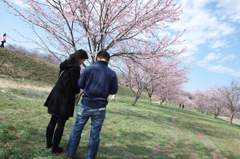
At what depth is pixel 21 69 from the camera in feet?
69.1

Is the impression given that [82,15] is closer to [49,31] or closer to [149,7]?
[49,31]

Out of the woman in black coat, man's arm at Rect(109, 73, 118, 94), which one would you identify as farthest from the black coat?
man's arm at Rect(109, 73, 118, 94)

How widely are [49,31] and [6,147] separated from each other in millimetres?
6781

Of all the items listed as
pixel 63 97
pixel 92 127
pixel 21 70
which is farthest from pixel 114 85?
pixel 21 70

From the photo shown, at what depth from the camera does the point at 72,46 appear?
832 centimetres

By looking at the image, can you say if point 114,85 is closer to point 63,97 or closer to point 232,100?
point 63,97

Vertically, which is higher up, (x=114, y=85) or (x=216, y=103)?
(x=114, y=85)

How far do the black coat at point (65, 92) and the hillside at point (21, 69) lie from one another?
18770 millimetres

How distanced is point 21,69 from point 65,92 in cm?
2269

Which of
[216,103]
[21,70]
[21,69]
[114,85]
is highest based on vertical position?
[21,69]

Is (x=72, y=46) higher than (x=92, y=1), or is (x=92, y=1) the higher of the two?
(x=92, y=1)

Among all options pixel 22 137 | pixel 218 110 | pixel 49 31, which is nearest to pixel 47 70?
pixel 49 31

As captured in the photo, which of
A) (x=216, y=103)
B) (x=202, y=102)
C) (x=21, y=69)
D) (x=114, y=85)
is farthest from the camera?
(x=202, y=102)

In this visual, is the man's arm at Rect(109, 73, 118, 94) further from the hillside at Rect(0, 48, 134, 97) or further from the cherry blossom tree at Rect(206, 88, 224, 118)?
the cherry blossom tree at Rect(206, 88, 224, 118)
